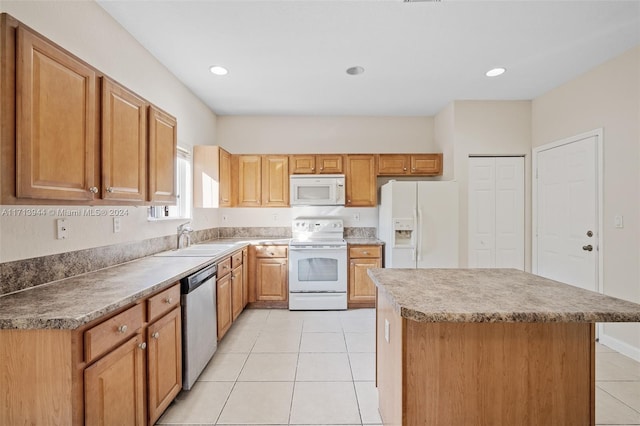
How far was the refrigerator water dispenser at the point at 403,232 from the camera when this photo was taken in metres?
3.60

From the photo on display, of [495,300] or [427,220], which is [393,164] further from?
[495,300]

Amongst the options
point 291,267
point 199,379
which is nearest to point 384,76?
point 291,267

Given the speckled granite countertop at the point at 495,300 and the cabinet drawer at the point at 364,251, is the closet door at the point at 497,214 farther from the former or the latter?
the speckled granite countertop at the point at 495,300

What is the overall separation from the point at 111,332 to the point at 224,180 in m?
2.72

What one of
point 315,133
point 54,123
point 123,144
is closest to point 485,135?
point 315,133

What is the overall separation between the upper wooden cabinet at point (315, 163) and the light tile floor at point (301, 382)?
2102mm

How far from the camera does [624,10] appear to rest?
2096 mm

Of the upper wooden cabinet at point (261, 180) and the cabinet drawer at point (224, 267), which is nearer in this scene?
the cabinet drawer at point (224, 267)

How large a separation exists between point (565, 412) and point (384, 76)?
299cm

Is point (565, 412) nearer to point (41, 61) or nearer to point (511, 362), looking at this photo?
point (511, 362)

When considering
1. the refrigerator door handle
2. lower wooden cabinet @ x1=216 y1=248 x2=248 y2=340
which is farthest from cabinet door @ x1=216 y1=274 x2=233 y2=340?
the refrigerator door handle

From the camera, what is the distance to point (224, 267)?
9.33 ft

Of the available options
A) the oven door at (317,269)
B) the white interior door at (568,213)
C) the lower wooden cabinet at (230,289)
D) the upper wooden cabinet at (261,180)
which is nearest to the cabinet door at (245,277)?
the lower wooden cabinet at (230,289)

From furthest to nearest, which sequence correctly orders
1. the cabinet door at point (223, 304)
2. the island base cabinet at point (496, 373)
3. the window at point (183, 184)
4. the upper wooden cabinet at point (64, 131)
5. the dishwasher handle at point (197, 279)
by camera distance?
the window at point (183, 184) → the cabinet door at point (223, 304) → the dishwasher handle at point (197, 279) → the island base cabinet at point (496, 373) → the upper wooden cabinet at point (64, 131)
